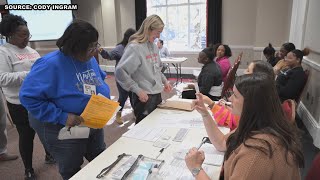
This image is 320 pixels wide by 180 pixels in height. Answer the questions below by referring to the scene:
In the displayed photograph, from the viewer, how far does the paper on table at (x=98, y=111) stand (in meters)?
1.28

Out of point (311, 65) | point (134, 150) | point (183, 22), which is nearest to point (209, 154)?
point (134, 150)

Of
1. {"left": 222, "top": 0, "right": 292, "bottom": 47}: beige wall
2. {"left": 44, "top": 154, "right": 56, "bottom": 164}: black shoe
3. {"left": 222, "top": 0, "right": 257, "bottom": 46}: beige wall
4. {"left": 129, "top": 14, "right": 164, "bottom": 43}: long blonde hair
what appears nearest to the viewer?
{"left": 129, "top": 14, "right": 164, "bottom": 43}: long blonde hair

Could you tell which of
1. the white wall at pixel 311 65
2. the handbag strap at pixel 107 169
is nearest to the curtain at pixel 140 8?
the white wall at pixel 311 65

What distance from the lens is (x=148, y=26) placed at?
6.39 ft

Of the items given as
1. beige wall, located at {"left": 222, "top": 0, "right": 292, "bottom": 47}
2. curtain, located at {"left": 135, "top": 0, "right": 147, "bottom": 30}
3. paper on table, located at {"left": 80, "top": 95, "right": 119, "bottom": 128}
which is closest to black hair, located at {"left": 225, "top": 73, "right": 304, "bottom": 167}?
paper on table, located at {"left": 80, "top": 95, "right": 119, "bottom": 128}

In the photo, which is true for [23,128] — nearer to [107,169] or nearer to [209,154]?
[107,169]

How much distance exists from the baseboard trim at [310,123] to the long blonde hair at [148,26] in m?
2.23

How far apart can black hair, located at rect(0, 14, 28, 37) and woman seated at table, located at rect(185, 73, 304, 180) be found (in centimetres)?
170

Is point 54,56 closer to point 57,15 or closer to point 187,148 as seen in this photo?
point 187,148

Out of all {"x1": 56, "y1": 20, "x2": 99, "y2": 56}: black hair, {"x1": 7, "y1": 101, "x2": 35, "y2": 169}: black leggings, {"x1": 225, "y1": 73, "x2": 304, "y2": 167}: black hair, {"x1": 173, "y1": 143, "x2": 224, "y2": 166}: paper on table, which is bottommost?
{"x1": 7, "y1": 101, "x2": 35, "y2": 169}: black leggings

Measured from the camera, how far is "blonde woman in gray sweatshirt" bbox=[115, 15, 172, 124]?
6.40ft

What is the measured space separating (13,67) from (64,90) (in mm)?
940

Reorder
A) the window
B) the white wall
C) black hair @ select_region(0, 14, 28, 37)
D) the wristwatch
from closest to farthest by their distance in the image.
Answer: the wristwatch < black hair @ select_region(0, 14, 28, 37) < the white wall < the window

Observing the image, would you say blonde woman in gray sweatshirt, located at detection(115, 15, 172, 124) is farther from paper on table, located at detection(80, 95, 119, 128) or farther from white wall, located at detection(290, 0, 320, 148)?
white wall, located at detection(290, 0, 320, 148)
